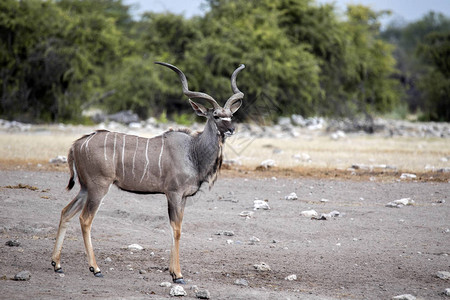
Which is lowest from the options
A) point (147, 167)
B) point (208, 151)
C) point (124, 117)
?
point (124, 117)

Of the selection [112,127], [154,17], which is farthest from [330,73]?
[112,127]

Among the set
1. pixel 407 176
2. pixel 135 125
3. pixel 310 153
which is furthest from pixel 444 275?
pixel 135 125

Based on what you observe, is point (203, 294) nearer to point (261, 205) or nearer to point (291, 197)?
point (261, 205)

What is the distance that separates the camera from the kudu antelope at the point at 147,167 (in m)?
5.71

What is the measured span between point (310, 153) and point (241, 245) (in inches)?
344

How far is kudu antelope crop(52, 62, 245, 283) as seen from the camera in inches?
225

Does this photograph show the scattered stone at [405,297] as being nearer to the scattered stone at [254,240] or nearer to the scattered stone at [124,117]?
the scattered stone at [254,240]

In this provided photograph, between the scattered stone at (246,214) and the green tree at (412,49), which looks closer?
the scattered stone at (246,214)

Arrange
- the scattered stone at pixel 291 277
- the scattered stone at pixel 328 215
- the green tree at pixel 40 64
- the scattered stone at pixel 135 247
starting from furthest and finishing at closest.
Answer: the green tree at pixel 40 64, the scattered stone at pixel 328 215, the scattered stone at pixel 135 247, the scattered stone at pixel 291 277

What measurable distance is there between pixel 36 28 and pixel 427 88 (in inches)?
746

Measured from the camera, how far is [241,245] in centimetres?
695

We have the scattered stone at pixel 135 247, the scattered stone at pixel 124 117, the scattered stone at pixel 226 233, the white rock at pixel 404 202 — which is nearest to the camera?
the scattered stone at pixel 135 247

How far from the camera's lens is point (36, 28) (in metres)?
22.9

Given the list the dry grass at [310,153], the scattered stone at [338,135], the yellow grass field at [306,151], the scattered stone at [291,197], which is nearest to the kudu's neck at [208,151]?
the scattered stone at [291,197]
